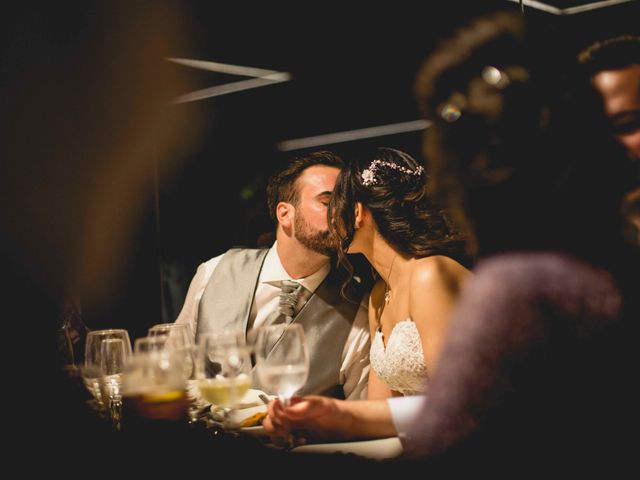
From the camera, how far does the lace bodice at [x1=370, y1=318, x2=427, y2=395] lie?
221cm

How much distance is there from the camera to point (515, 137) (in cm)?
105

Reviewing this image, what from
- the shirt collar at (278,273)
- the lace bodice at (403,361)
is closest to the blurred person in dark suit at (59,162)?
the shirt collar at (278,273)

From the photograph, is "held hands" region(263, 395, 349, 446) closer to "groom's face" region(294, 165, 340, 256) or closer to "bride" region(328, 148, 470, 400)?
"bride" region(328, 148, 470, 400)

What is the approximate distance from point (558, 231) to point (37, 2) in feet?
5.67

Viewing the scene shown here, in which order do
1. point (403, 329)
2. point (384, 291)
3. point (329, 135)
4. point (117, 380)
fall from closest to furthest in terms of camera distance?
1. point (117, 380)
2. point (403, 329)
3. point (384, 291)
4. point (329, 135)

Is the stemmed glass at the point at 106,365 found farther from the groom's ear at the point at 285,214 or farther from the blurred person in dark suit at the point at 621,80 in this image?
the blurred person in dark suit at the point at 621,80

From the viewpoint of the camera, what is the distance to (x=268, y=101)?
12.3 ft

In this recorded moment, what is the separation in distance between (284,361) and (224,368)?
0.15 m

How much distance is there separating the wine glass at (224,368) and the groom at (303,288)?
120 cm

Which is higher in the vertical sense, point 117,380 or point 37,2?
point 37,2

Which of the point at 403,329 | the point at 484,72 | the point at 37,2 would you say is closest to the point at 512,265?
the point at 484,72

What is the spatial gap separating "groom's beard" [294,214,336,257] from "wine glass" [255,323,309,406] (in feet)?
4.41

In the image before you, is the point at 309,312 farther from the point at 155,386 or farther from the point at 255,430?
the point at 155,386

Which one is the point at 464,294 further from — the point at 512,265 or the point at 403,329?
the point at 403,329
